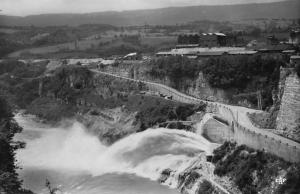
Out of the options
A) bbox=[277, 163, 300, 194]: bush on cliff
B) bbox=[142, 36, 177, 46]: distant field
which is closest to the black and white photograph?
bbox=[277, 163, 300, 194]: bush on cliff

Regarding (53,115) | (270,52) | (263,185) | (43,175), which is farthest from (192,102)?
(53,115)

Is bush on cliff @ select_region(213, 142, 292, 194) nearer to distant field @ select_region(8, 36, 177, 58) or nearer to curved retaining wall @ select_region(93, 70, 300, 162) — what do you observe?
curved retaining wall @ select_region(93, 70, 300, 162)

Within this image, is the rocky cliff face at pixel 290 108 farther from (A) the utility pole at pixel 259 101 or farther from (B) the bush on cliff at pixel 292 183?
(A) the utility pole at pixel 259 101

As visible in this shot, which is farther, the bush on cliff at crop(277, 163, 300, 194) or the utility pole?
the utility pole

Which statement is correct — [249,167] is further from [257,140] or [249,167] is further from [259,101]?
[259,101]

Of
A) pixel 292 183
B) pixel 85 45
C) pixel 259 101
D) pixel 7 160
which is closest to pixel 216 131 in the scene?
pixel 259 101

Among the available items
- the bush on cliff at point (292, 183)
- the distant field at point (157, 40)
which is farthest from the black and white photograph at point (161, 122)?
the distant field at point (157, 40)

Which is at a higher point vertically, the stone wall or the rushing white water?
the stone wall
